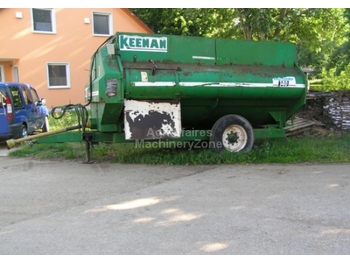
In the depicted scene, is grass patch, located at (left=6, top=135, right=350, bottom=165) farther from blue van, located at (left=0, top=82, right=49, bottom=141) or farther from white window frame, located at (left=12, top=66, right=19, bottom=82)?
white window frame, located at (left=12, top=66, right=19, bottom=82)


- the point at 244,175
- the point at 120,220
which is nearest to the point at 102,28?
the point at 244,175

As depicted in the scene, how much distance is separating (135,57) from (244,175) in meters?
3.01

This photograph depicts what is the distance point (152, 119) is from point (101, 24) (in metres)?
14.5

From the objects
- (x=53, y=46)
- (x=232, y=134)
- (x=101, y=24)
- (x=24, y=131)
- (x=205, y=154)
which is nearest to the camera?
(x=205, y=154)

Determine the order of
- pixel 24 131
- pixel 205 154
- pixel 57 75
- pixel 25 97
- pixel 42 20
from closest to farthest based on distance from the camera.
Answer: pixel 205 154, pixel 24 131, pixel 25 97, pixel 42 20, pixel 57 75

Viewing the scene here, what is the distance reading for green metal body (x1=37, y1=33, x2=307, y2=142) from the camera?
6688 mm

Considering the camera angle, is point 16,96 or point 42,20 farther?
point 42,20

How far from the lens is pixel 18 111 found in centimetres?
969

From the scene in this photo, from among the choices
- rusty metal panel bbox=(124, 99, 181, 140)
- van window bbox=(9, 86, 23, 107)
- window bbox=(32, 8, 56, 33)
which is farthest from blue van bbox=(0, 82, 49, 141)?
window bbox=(32, 8, 56, 33)

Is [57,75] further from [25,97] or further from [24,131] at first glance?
[24,131]

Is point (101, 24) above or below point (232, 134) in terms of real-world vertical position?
above

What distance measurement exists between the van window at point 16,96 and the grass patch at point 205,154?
1.30 metres

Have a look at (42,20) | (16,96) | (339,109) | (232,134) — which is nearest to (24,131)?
(16,96)

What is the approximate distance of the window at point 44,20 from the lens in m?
17.6
